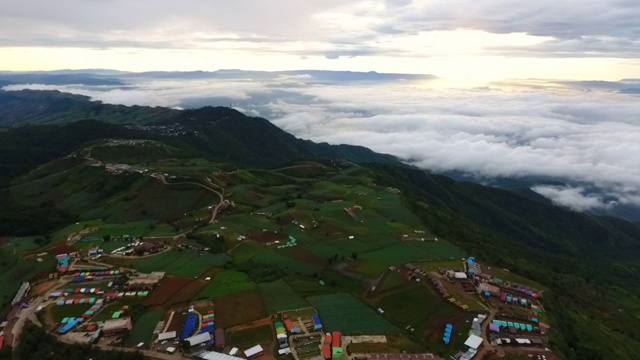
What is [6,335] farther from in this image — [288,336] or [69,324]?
[288,336]

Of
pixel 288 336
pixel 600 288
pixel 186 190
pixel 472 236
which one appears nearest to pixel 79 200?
pixel 186 190

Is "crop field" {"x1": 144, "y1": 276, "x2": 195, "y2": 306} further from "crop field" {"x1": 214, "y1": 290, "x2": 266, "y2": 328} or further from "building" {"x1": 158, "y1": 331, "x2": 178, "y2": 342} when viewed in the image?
"building" {"x1": 158, "y1": 331, "x2": 178, "y2": 342}

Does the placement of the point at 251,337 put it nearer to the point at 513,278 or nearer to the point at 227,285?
the point at 227,285

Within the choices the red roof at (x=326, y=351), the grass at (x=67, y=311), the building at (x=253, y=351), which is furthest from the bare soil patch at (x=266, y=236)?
the red roof at (x=326, y=351)

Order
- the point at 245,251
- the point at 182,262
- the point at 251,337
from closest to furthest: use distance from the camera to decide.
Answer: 1. the point at 251,337
2. the point at 182,262
3. the point at 245,251

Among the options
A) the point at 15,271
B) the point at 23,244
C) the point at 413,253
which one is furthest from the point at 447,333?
the point at 23,244

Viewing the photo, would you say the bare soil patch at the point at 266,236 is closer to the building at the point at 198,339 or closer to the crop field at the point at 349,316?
the crop field at the point at 349,316

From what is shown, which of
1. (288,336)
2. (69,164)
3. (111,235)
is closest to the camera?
(288,336)
